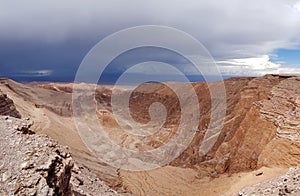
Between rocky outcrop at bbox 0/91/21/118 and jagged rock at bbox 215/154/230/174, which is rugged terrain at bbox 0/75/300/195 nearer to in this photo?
jagged rock at bbox 215/154/230/174

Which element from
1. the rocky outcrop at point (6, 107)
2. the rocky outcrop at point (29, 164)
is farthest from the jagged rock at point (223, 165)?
the rocky outcrop at point (29, 164)

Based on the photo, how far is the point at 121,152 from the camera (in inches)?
1163

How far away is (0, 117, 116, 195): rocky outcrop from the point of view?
697 centimetres

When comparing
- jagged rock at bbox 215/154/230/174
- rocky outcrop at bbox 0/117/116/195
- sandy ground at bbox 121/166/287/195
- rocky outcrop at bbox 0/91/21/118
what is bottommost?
sandy ground at bbox 121/166/287/195

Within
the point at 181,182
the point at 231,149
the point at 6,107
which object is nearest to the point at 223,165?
the point at 231,149

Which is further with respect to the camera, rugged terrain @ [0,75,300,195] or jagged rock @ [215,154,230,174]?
jagged rock @ [215,154,230,174]

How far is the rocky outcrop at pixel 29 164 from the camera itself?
6.97 meters

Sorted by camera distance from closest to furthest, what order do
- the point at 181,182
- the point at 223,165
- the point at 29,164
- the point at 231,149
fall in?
the point at 29,164
the point at 223,165
the point at 181,182
the point at 231,149

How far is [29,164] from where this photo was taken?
24.3ft

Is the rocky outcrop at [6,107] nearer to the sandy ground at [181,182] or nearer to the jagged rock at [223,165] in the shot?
the sandy ground at [181,182]

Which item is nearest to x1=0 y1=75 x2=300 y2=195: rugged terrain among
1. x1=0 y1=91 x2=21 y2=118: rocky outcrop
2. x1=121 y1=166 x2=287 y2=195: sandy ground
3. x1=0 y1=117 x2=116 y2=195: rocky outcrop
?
x1=121 y1=166 x2=287 y2=195: sandy ground

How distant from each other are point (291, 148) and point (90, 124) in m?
26.5

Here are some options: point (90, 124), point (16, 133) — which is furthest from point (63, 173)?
point (90, 124)

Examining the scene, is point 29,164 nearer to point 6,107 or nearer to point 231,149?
point 6,107
